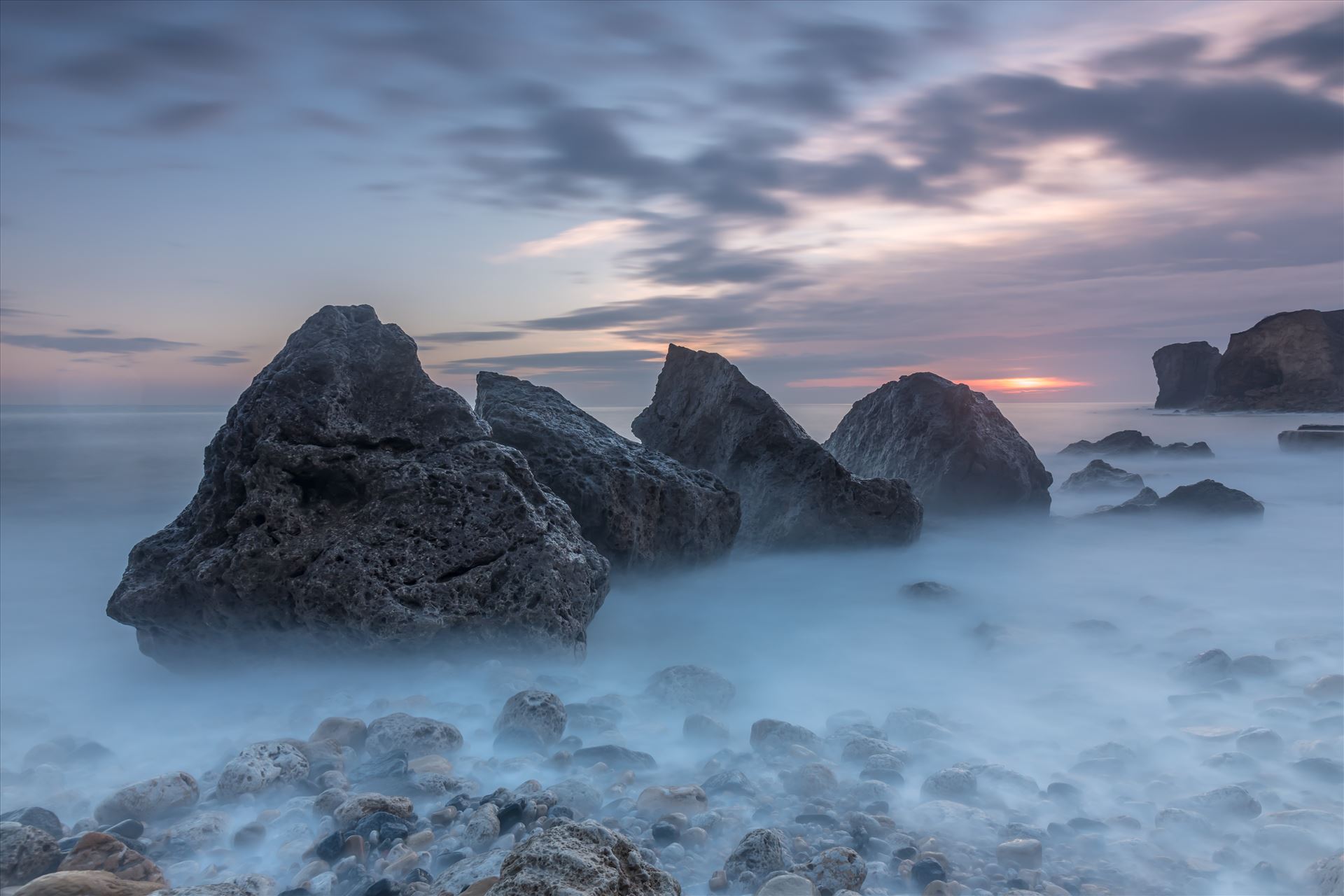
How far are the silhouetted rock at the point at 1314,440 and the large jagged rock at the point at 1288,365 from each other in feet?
129

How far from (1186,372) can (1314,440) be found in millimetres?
58768

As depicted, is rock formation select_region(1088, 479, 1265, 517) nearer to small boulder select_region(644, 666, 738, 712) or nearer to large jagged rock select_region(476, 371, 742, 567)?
large jagged rock select_region(476, 371, 742, 567)

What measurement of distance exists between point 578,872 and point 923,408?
10.4 metres

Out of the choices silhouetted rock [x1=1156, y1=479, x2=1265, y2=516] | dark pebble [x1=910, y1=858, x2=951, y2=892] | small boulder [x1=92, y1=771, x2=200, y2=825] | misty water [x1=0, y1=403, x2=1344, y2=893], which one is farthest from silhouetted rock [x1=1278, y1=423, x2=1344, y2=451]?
small boulder [x1=92, y1=771, x2=200, y2=825]

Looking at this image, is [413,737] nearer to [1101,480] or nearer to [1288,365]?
[1101,480]

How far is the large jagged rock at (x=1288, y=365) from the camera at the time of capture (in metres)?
57.2

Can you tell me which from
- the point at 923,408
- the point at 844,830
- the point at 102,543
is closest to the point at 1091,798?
the point at 844,830

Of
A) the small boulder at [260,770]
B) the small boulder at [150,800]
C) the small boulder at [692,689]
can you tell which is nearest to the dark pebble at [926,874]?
the small boulder at [692,689]

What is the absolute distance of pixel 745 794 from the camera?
3.68 metres

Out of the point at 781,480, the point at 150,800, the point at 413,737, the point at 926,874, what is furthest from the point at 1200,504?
the point at 150,800

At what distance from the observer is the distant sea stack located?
188 ft

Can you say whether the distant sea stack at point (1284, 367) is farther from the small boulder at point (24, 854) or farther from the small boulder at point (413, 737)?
the small boulder at point (24, 854)

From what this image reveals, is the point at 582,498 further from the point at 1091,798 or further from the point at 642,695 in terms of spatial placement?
the point at 1091,798

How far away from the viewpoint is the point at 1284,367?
Answer: 59.7 meters
